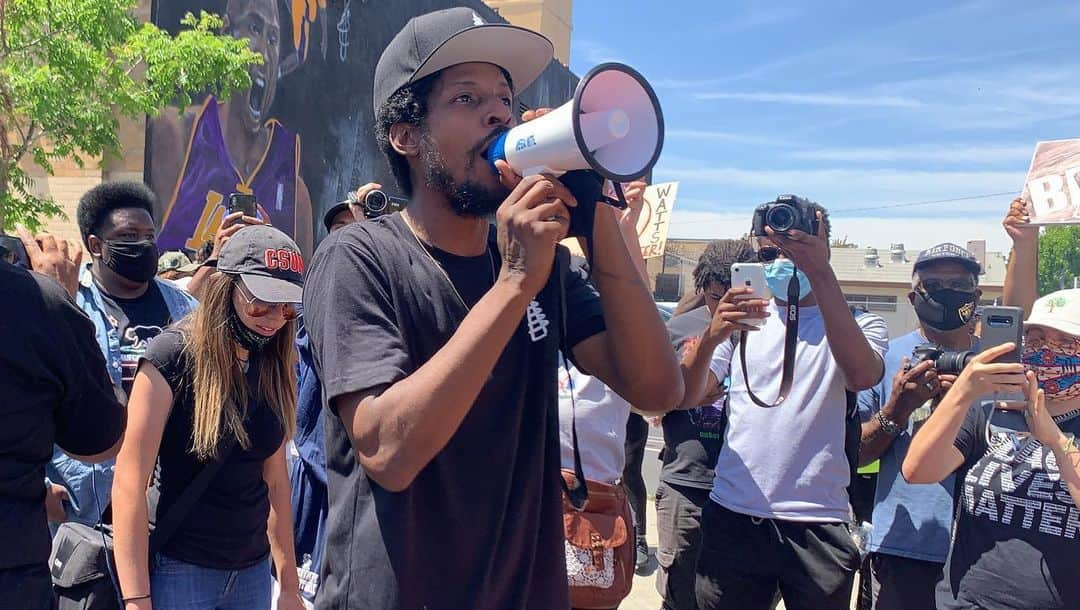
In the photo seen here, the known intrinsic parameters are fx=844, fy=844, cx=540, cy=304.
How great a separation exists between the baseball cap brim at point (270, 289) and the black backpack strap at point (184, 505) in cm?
49

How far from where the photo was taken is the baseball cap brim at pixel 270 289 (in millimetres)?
2898

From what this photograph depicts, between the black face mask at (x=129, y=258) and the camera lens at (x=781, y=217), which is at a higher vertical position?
the camera lens at (x=781, y=217)

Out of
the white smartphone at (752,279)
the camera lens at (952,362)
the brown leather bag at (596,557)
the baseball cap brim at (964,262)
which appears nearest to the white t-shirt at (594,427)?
the brown leather bag at (596,557)

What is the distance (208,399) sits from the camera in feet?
9.12

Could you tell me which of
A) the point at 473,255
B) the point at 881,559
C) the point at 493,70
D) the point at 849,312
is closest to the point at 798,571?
the point at 881,559

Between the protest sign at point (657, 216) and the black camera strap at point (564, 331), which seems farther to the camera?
the protest sign at point (657, 216)

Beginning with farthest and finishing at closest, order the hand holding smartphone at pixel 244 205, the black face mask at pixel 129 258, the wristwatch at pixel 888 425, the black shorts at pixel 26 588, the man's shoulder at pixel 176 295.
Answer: the hand holding smartphone at pixel 244 205 < the man's shoulder at pixel 176 295 < the black face mask at pixel 129 258 < the wristwatch at pixel 888 425 < the black shorts at pixel 26 588

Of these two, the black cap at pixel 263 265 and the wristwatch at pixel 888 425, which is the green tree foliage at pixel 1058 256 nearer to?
the wristwatch at pixel 888 425

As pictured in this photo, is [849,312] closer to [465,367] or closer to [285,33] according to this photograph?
[465,367]

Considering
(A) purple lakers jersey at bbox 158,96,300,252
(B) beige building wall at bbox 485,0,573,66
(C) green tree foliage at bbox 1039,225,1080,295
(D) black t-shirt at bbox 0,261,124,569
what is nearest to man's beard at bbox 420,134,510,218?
(D) black t-shirt at bbox 0,261,124,569

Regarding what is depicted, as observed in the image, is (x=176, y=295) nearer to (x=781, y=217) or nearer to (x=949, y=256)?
(x=781, y=217)

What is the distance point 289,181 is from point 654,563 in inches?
359

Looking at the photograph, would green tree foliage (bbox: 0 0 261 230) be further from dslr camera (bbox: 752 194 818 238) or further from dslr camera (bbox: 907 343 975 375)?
dslr camera (bbox: 907 343 975 375)

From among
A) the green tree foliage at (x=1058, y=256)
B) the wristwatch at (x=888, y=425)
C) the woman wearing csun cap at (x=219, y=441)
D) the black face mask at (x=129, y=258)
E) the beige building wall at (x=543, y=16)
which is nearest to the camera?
the woman wearing csun cap at (x=219, y=441)
